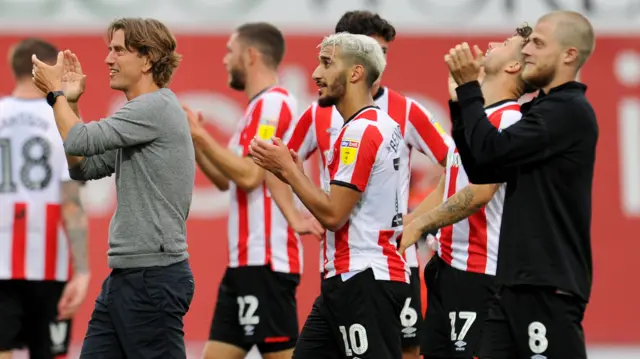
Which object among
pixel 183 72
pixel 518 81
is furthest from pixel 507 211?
pixel 183 72

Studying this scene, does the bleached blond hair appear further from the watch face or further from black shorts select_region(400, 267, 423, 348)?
black shorts select_region(400, 267, 423, 348)

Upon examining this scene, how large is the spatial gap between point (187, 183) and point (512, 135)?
1633mm

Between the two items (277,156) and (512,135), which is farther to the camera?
(277,156)

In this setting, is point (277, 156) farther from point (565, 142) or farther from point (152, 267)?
point (565, 142)

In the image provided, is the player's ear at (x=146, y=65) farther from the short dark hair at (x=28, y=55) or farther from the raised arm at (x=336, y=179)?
the short dark hair at (x=28, y=55)

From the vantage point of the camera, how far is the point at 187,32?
40.1 feet

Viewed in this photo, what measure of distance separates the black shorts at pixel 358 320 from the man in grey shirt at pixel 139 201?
2.16ft

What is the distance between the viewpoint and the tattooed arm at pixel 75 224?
750cm

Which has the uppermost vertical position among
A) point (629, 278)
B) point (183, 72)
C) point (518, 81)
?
point (183, 72)

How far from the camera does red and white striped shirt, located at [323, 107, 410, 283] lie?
5.65m

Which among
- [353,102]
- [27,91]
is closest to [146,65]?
[353,102]

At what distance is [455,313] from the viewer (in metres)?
6.55

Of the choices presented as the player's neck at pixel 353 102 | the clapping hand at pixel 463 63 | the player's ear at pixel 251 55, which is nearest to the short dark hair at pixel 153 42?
the player's neck at pixel 353 102

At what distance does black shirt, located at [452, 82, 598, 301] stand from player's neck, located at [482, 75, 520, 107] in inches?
52.2
